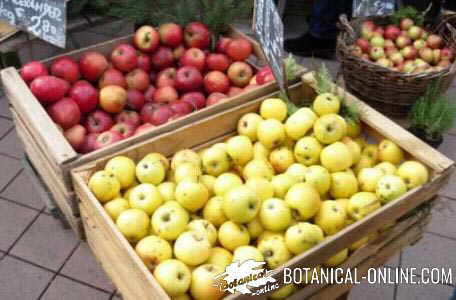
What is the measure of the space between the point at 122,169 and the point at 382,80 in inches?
55.6

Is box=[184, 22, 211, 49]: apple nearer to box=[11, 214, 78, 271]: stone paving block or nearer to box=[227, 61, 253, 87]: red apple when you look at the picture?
box=[227, 61, 253, 87]: red apple

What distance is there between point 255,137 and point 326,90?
1.04ft

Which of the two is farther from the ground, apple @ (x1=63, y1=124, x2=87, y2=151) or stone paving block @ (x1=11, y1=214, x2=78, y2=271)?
apple @ (x1=63, y1=124, x2=87, y2=151)

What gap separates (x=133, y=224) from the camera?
1230 millimetres

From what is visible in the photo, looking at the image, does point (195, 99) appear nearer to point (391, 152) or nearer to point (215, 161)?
point (215, 161)

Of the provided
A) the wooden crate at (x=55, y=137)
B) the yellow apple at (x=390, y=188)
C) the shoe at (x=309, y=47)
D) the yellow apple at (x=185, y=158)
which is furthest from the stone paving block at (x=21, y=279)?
the shoe at (x=309, y=47)

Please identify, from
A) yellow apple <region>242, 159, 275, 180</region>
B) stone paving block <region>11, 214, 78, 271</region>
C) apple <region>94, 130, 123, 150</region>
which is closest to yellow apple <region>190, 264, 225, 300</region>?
yellow apple <region>242, 159, 275, 180</region>

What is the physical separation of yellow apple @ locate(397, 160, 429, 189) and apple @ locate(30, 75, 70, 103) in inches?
49.2

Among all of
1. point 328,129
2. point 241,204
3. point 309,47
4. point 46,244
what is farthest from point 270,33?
point 309,47

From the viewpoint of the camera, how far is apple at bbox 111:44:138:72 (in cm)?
188

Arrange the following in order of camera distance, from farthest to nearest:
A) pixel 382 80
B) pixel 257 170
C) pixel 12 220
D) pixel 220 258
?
pixel 12 220
pixel 382 80
pixel 257 170
pixel 220 258

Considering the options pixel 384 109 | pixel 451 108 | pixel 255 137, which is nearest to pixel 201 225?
pixel 255 137

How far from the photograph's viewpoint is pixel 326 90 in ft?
5.38

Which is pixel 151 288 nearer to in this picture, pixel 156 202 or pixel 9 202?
pixel 156 202
